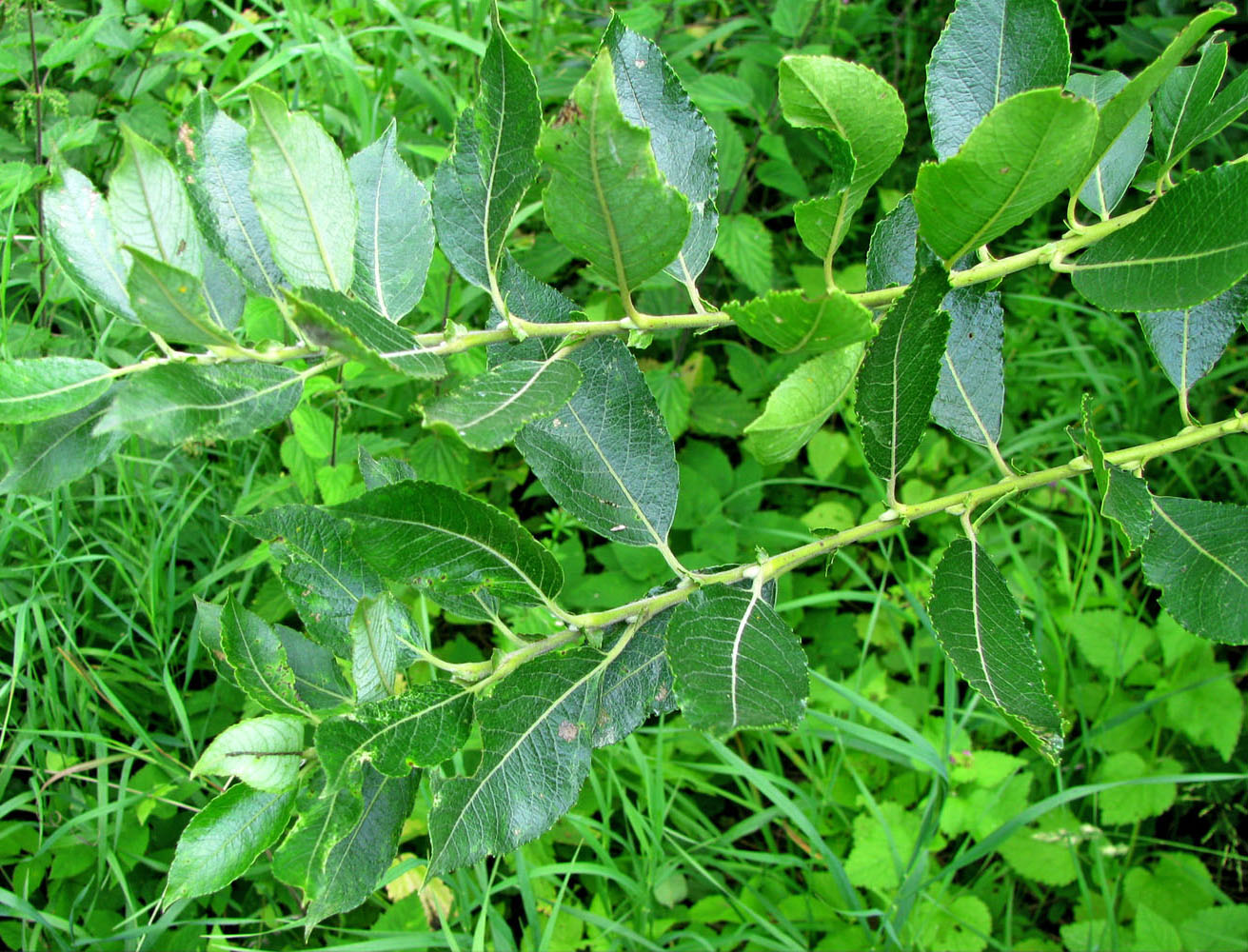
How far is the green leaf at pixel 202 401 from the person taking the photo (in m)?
0.53

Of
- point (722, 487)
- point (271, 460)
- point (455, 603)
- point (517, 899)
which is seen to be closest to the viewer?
point (455, 603)

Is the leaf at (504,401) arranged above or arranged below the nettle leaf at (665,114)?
below

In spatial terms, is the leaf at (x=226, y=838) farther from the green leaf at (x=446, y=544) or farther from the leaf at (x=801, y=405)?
the leaf at (x=801, y=405)

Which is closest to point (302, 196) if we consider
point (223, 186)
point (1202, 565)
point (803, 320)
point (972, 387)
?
point (223, 186)

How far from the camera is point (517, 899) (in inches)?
77.7

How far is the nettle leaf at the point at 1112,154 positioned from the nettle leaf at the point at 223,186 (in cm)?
72

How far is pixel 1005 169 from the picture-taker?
0.58 metres

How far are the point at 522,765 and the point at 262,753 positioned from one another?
0.21 m

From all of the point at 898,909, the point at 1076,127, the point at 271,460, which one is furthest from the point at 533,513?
the point at 1076,127

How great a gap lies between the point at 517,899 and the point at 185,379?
5.62 ft

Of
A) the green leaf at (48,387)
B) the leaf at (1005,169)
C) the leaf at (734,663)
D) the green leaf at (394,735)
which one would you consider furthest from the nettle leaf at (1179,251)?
the green leaf at (48,387)

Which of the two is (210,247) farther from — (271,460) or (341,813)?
(271,460)

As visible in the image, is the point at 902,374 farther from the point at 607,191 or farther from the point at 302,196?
the point at 302,196

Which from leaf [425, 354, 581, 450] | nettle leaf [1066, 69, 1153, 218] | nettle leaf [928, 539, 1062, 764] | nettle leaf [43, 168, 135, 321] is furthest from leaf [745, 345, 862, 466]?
nettle leaf [43, 168, 135, 321]
